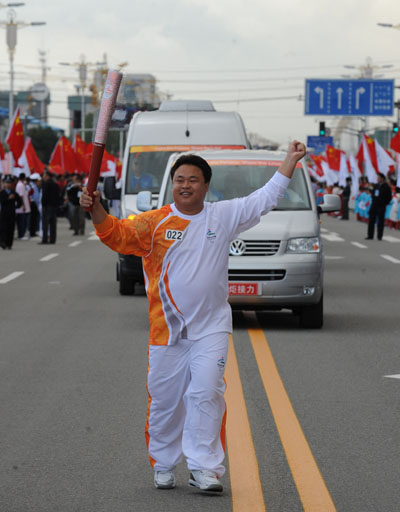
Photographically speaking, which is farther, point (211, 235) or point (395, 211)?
point (395, 211)

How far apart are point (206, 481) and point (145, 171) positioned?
39.3ft

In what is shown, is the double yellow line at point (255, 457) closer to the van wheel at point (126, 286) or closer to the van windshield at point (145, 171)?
the van wheel at point (126, 286)

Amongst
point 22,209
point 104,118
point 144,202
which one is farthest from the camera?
point 22,209

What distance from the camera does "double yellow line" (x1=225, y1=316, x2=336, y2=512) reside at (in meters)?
5.29

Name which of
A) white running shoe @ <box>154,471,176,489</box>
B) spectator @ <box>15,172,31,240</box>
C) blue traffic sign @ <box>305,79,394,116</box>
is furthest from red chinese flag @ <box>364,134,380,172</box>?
white running shoe @ <box>154,471,176,489</box>

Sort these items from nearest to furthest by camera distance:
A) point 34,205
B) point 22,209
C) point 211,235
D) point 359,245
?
point 211,235
point 359,245
point 22,209
point 34,205

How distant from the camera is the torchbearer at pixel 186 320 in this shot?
17.7 feet

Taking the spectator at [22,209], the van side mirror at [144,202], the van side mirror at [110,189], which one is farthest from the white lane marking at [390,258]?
the van side mirror at [144,202]

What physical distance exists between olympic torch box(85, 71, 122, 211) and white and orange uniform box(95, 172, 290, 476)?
41 centimetres

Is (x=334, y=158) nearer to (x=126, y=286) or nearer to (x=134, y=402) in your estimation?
(x=126, y=286)

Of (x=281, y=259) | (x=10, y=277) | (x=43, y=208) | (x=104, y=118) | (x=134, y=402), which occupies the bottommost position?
(x=10, y=277)

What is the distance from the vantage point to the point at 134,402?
25.6 ft

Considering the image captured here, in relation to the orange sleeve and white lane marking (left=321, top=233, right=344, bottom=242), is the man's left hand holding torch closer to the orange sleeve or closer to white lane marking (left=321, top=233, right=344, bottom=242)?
the orange sleeve

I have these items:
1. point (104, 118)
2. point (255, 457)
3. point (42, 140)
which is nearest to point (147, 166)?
point (255, 457)
